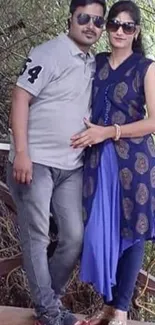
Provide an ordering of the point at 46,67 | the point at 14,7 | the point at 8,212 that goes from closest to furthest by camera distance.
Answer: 1. the point at 46,67
2. the point at 8,212
3. the point at 14,7

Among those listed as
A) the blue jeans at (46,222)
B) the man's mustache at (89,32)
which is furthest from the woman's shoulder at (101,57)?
the blue jeans at (46,222)

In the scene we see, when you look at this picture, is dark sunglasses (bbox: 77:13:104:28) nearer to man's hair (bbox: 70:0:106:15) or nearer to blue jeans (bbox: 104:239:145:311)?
man's hair (bbox: 70:0:106:15)

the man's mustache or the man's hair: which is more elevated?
the man's hair

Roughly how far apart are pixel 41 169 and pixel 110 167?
26 centimetres

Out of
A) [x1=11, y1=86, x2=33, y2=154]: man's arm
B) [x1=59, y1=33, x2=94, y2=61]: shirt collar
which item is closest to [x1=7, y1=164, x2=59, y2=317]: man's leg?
[x1=11, y1=86, x2=33, y2=154]: man's arm

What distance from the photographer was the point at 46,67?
276cm

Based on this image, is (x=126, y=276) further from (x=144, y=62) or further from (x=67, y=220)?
(x=144, y=62)

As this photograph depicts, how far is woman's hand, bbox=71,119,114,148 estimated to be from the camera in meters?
2.77

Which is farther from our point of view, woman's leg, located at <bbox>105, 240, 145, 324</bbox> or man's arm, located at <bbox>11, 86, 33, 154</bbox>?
woman's leg, located at <bbox>105, 240, 145, 324</bbox>

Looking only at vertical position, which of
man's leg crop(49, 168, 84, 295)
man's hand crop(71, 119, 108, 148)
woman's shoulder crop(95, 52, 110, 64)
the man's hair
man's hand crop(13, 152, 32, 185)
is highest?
the man's hair

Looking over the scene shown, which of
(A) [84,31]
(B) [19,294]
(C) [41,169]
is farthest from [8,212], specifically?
(A) [84,31]

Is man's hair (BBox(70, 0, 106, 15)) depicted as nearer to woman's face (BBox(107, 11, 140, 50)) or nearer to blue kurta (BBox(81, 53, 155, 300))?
woman's face (BBox(107, 11, 140, 50))

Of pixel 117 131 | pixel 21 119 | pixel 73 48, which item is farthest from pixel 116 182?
pixel 73 48

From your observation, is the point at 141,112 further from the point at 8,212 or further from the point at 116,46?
the point at 8,212
